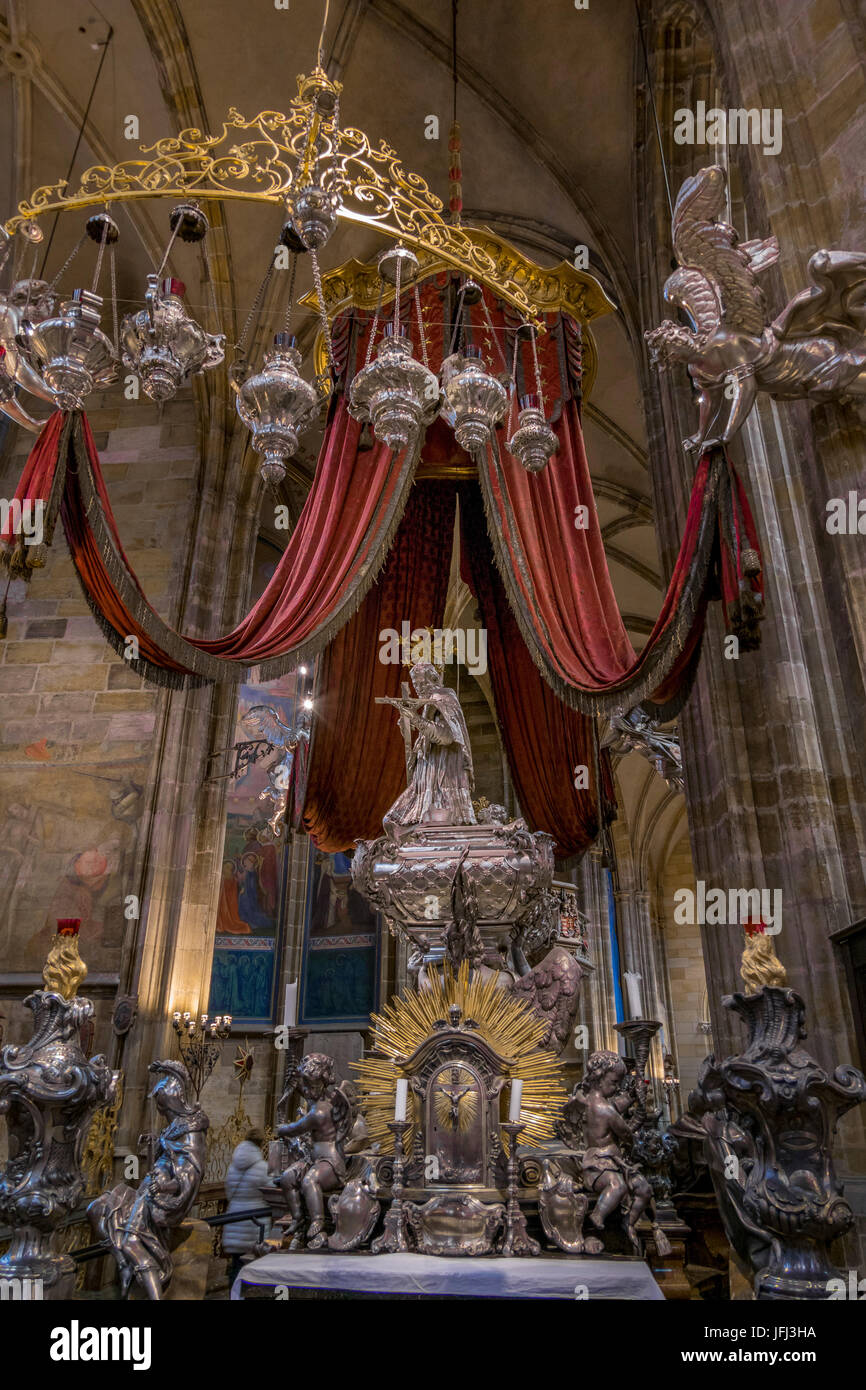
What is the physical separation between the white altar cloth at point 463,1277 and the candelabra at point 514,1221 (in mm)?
74

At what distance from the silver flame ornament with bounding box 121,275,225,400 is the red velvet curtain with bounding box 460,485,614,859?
3.27 meters

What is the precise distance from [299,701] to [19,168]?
655 centimetres

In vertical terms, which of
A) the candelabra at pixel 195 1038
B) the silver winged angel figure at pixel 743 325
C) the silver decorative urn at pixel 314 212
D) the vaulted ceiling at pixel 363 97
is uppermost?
the vaulted ceiling at pixel 363 97

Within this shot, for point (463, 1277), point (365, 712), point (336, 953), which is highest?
point (365, 712)

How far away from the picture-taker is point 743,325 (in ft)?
11.7

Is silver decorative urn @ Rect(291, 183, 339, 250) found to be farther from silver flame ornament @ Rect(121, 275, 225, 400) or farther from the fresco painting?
the fresco painting

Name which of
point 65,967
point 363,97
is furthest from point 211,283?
point 65,967

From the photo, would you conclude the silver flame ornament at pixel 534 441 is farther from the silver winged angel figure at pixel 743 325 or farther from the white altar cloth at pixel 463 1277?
the white altar cloth at pixel 463 1277

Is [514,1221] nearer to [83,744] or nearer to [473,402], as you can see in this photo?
[473,402]

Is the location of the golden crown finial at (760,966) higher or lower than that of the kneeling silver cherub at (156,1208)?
higher

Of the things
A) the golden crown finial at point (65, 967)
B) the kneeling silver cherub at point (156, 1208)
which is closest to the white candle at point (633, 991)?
the kneeling silver cherub at point (156, 1208)

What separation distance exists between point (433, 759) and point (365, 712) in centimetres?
121

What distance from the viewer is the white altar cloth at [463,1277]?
3182 millimetres
